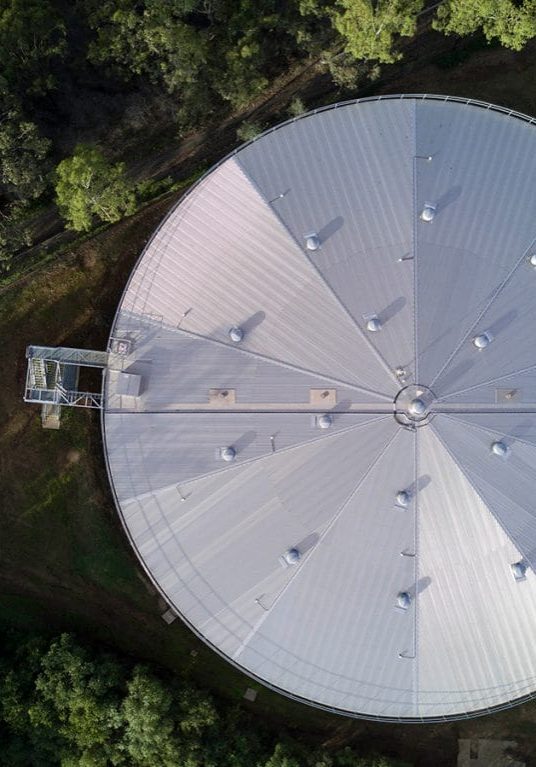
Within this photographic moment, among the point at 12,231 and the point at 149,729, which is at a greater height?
the point at 12,231

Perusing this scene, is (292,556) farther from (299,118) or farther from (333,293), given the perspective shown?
(299,118)

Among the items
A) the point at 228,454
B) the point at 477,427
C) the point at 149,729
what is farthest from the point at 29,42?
the point at 149,729

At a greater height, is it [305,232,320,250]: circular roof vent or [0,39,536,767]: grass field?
[305,232,320,250]: circular roof vent

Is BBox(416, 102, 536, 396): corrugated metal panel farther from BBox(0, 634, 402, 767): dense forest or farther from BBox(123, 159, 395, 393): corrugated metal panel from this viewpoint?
BBox(0, 634, 402, 767): dense forest

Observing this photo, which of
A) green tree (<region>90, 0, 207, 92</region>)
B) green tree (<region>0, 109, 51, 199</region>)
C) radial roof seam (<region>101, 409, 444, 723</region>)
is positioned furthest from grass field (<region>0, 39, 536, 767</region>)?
green tree (<region>90, 0, 207, 92</region>)

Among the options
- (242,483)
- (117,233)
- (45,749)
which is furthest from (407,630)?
(117,233)

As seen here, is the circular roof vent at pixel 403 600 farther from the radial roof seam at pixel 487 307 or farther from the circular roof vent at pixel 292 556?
the radial roof seam at pixel 487 307

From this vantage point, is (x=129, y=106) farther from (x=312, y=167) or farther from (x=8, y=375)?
(x=8, y=375)
